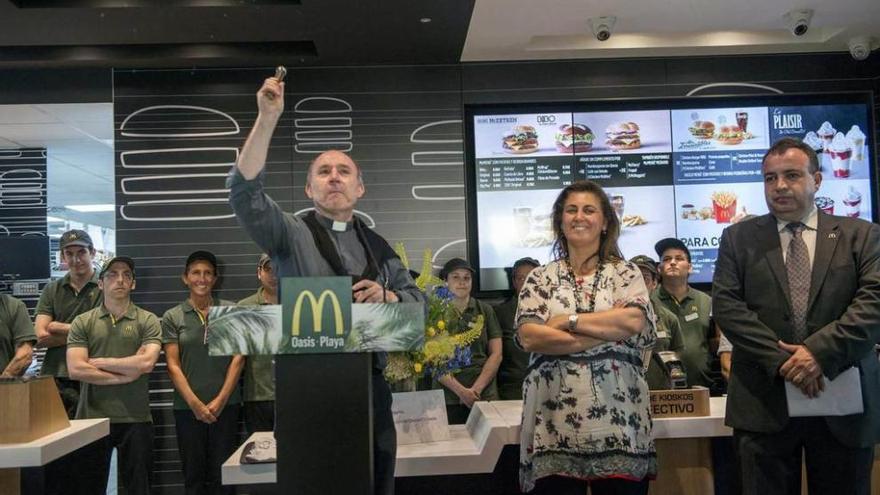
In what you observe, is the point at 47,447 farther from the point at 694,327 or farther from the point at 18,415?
the point at 694,327

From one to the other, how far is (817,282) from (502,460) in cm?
139

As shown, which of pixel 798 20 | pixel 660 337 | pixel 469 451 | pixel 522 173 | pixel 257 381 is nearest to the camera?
pixel 469 451

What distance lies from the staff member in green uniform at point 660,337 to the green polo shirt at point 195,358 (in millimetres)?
2551

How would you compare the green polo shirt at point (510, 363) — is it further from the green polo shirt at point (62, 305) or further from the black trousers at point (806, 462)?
the green polo shirt at point (62, 305)

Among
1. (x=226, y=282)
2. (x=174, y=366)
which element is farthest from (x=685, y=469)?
(x=226, y=282)

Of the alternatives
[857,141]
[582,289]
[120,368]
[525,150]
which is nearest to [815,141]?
[857,141]

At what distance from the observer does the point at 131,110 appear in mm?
5430

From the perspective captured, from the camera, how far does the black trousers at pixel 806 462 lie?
94.5 inches

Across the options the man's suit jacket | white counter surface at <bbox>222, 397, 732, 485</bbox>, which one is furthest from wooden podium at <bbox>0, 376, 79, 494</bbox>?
the man's suit jacket

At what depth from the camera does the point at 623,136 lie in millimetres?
5574

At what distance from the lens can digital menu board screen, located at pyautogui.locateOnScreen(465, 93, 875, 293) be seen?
5.48 meters

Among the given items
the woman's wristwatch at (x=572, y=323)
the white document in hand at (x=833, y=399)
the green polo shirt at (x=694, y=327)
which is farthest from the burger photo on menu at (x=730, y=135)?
the woman's wristwatch at (x=572, y=323)

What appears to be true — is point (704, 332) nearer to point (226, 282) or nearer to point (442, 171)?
point (442, 171)

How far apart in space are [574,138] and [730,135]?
1.15 meters
